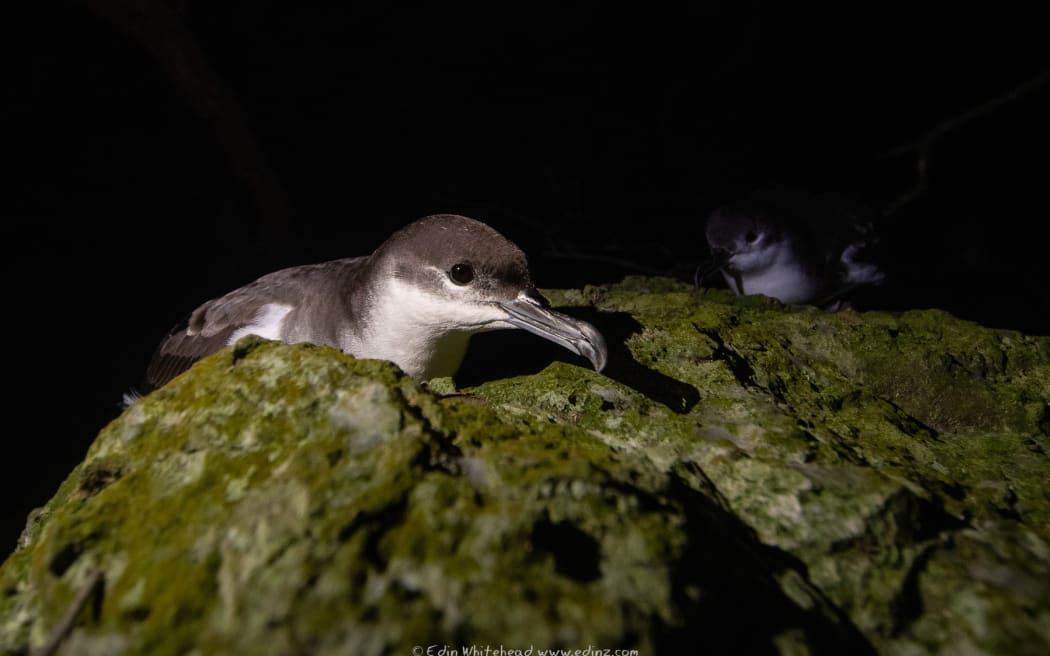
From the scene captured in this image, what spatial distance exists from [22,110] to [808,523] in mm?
5004

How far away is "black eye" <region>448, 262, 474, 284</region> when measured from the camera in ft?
7.63

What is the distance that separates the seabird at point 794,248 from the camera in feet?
13.9

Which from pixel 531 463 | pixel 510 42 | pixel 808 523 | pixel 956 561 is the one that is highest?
pixel 510 42

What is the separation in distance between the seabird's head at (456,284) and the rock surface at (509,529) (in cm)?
54

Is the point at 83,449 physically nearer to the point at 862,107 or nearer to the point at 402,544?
the point at 402,544

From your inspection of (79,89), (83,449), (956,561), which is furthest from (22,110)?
(956,561)

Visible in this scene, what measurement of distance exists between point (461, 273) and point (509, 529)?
4.76 feet

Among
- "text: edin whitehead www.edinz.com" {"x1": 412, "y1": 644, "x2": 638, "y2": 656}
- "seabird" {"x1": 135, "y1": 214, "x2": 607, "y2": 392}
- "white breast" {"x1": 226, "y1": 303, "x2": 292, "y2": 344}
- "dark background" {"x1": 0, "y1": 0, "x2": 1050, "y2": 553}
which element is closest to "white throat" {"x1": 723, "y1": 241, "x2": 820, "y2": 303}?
"dark background" {"x1": 0, "y1": 0, "x2": 1050, "y2": 553}

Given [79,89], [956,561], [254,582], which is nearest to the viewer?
[254,582]

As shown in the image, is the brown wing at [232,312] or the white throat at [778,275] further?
the white throat at [778,275]

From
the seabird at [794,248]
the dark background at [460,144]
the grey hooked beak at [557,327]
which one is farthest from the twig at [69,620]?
the seabird at [794,248]

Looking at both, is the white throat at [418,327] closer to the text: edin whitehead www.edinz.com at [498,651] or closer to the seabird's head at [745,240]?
the text: edin whitehead www.edinz.com at [498,651]

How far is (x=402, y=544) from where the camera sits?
1.01 metres

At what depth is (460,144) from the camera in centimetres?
575
